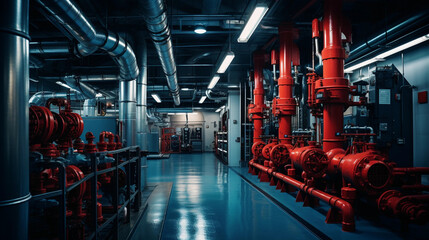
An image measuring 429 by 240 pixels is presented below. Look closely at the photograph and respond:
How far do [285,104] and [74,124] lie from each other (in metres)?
5.54

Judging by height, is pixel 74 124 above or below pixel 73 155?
above

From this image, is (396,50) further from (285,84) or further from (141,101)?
(141,101)

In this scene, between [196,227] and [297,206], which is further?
[297,206]

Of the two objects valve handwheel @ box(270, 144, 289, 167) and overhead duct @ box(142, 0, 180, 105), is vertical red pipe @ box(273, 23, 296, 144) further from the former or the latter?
overhead duct @ box(142, 0, 180, 105)

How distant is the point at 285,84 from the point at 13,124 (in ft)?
22.7

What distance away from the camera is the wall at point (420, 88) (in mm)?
7500

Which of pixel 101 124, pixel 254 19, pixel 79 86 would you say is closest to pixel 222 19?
pixel 254 19

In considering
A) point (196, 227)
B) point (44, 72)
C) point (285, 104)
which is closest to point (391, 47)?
point (285, 104)

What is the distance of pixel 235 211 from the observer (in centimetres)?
559

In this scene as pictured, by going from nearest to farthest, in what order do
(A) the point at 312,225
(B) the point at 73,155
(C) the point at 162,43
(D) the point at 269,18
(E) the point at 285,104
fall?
(B) the point at 73,155 → (A) the point at 312,225 → (C) the point at 162,43 → (D) the point at 269,18 → (E) the point at 285,104

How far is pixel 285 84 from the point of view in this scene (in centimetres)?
781

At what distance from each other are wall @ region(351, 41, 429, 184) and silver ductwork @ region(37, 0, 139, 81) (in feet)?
24.0

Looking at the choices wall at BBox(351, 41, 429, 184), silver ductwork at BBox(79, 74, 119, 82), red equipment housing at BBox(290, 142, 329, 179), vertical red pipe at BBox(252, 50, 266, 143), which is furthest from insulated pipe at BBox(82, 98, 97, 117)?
→ wall at BBox(351, 41, 429, 184)

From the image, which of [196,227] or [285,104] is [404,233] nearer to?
[196,227]
